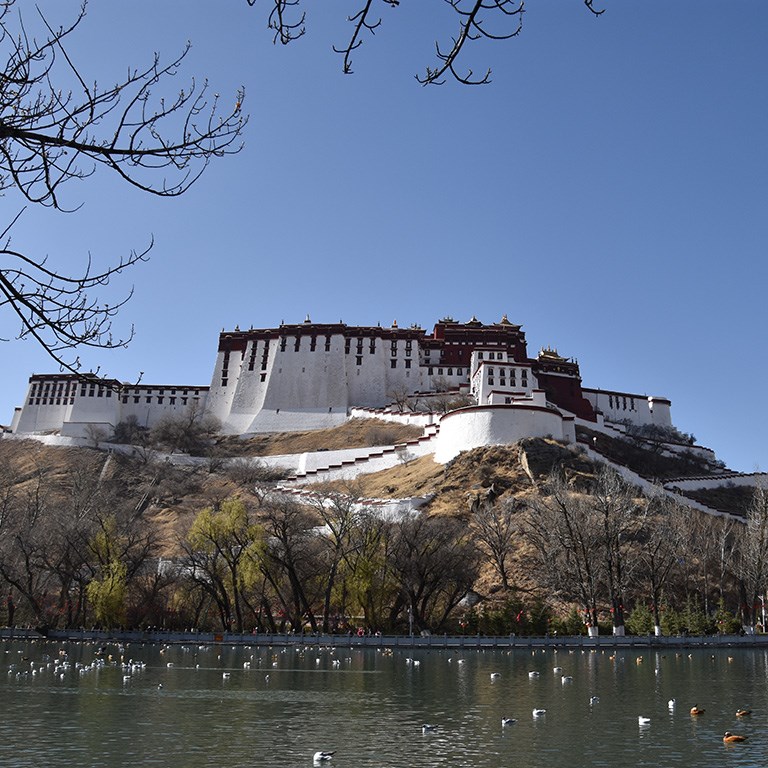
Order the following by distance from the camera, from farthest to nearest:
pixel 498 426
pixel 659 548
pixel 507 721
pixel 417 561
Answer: pixel 498 426
pixel 659 548
pixel 417 561
pixel 507 721

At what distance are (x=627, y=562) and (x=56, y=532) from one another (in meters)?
33.9

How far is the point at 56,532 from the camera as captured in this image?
49.2 m

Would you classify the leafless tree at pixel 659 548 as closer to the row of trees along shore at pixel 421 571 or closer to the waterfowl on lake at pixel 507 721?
the row of trees along shore at pixel 421 571

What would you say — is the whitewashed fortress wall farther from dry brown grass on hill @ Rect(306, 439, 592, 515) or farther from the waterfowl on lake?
the waterfowl on lake

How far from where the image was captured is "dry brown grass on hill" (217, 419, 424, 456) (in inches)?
3209

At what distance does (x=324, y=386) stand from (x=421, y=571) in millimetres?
52398

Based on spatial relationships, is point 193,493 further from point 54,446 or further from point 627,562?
point 627,562

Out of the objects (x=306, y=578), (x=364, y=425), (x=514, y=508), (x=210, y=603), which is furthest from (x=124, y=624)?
(x=364, y=425)

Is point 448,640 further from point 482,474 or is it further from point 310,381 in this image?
point 310,381

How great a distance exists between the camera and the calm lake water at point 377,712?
15.3m

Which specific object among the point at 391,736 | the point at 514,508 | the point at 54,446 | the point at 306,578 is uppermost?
the point at 54,446

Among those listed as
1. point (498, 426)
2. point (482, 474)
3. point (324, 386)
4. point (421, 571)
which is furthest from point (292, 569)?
point (324, 386)

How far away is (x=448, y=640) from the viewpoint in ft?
133

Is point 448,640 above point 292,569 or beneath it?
beneath
